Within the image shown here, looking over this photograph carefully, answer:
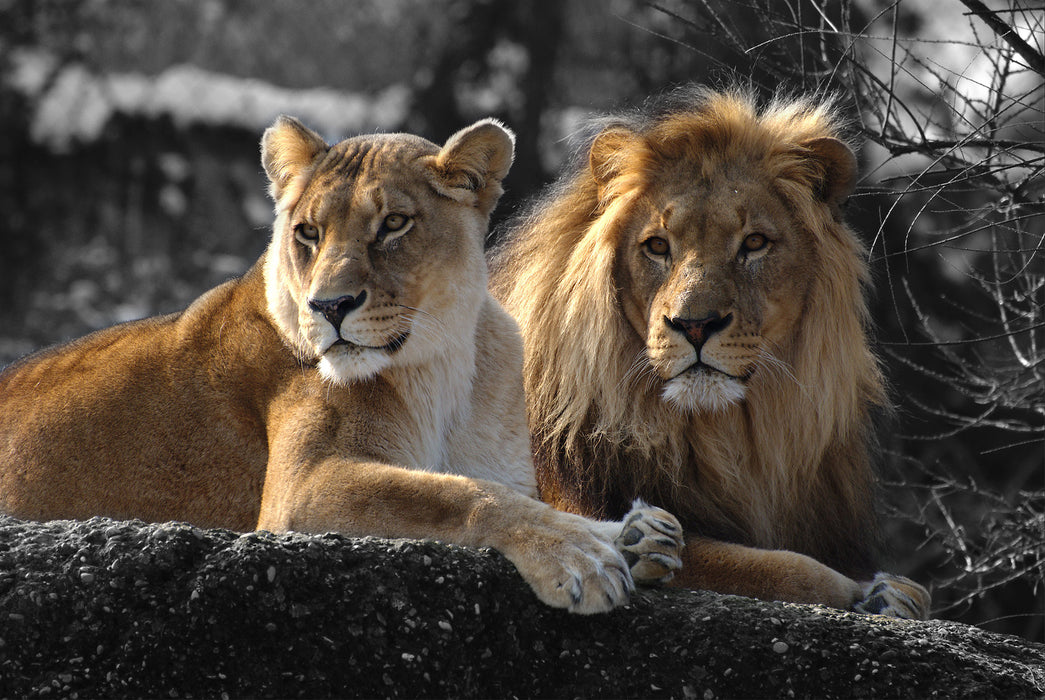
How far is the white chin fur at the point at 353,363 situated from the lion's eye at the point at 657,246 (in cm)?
89

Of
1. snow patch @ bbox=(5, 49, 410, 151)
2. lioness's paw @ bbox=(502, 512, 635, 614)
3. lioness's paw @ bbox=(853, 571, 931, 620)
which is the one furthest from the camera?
snow patch @ bbox=(5, 49, 410, 151)

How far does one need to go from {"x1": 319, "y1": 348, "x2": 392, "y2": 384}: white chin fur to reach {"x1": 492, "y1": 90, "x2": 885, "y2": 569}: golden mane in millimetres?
846

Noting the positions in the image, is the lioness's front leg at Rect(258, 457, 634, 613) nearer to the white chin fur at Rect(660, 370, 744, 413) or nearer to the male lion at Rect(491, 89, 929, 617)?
the white chin fur at Rect(660, 370, 744, 413)

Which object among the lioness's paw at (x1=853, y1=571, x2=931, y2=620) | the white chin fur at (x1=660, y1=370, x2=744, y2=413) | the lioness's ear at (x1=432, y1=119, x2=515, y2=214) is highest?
the lioness's ear at (x1=432, y1=119, x2=515, y2=214)

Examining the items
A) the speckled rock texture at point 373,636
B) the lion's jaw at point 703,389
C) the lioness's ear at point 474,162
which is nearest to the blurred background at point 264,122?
the lion's jaw at point 703,389

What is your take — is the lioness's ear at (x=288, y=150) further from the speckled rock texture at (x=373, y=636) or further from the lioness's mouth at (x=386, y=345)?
the speckled rock texture at (x=373, y=636)

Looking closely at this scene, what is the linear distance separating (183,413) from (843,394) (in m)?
1.78

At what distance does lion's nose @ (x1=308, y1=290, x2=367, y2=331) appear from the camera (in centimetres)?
270

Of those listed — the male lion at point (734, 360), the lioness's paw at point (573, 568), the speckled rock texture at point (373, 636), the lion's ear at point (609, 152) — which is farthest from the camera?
the lion's ear at point (609, 152)

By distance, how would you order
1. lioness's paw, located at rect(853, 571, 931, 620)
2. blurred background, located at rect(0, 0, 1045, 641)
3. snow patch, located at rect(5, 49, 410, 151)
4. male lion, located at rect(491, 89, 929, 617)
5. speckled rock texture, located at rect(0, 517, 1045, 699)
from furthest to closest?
snow patch, located at rect(5, 49, 410, 151) < blurred background, located at rect(0, 0, 1045, 641) < male lion, located at rect(491, 89, 929, 617) < lioness's paw, located at rect(853, 571, 931, 620) < speckled rock texture, located at rect(0, 517, 1045, 699)

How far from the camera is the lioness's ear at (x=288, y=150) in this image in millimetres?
3102

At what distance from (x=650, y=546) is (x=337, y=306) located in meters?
0.84

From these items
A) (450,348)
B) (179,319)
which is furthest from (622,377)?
(179,319)

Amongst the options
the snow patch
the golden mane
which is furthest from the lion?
the snow patch
